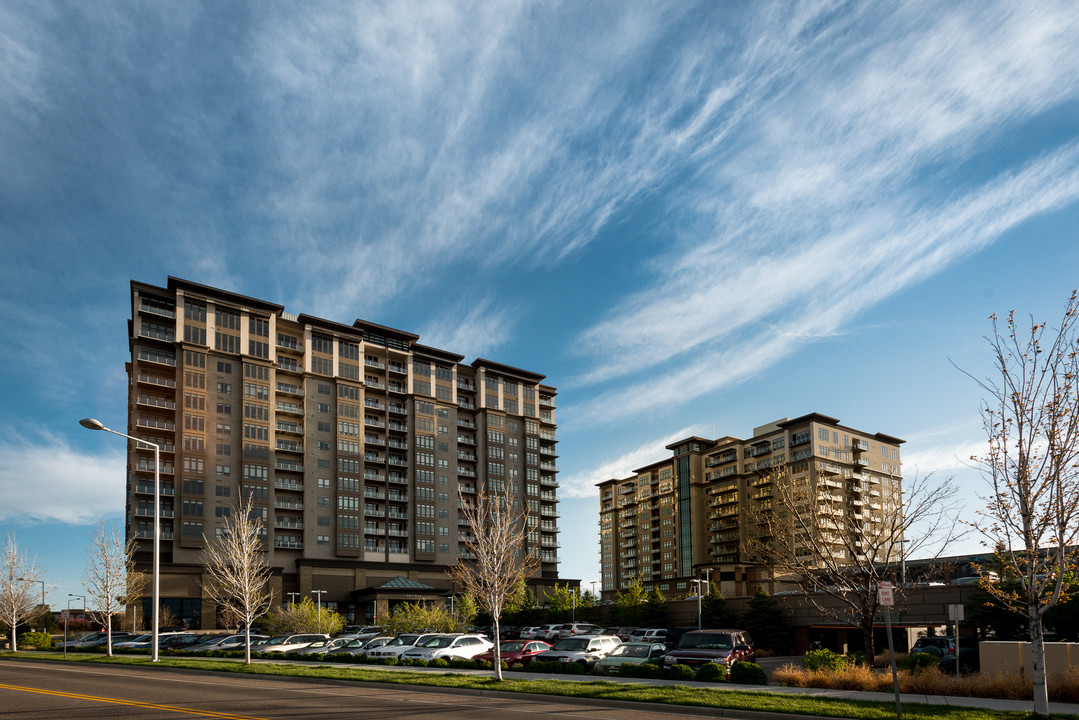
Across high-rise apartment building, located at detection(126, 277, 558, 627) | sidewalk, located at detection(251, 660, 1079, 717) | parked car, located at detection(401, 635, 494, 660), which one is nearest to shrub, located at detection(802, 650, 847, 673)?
sidewalk, located at detection(251, 660, 1079, 717)

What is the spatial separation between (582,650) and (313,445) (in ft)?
265

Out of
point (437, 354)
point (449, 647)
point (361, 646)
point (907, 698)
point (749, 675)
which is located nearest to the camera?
point (907, 698)

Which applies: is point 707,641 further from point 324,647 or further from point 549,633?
point 549,633

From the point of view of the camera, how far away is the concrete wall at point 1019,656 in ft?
73.3

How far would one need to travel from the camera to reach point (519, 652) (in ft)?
109

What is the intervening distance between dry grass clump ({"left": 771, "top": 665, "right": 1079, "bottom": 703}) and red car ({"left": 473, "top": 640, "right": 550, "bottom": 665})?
36.3ft

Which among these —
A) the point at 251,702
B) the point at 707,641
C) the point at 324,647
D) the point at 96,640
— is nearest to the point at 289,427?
the point at 96,640

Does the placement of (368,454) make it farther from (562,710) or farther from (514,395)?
(562,710)

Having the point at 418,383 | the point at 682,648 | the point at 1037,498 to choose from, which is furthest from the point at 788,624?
the point at 418,383

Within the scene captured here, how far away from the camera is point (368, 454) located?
113312mm

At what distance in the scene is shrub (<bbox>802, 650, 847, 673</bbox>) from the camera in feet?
82.5

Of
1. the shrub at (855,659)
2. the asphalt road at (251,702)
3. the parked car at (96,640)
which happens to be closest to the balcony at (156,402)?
the parked car at (96,640)

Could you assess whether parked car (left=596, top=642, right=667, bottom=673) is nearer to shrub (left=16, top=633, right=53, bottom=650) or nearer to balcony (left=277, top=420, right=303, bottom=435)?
shrub (left=16, top=633, right=53, bottom=650)

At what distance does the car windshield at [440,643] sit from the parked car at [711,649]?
11893 mm
